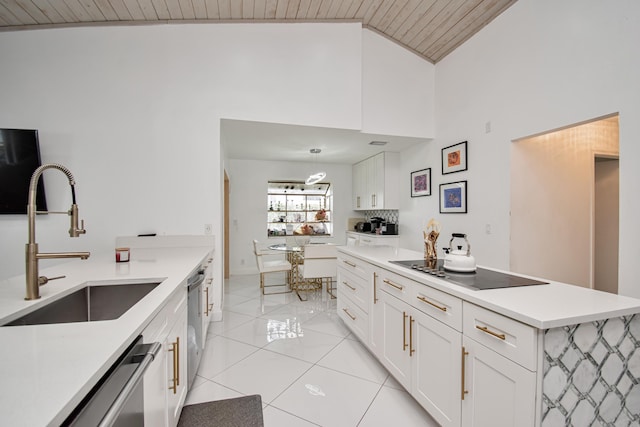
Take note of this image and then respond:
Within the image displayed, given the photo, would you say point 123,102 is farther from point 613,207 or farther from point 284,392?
point 613,207

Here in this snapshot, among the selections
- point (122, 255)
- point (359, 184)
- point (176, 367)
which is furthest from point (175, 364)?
point (359, 184)

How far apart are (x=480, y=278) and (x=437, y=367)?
55 centimetres

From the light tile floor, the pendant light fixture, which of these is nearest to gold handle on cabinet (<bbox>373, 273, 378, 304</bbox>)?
the light tile floor

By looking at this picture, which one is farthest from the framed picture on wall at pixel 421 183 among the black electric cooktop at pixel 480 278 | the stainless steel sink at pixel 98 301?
the stainless steel sink at pixel 98 301

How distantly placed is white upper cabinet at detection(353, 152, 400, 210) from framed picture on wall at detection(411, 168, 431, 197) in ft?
1.54

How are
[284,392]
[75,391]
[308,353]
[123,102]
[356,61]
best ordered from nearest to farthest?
1. [75,391]
2. [284,392]
3. [308,353]
4. [123,102]
5. [356,61]

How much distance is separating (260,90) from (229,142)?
1.32 m

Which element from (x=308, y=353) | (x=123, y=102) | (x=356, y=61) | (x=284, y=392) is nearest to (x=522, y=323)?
(x=284, y=392)

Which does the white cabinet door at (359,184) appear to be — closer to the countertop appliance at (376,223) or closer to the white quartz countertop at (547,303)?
the countertop appliance at (376,223)

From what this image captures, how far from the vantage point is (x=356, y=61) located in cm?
371

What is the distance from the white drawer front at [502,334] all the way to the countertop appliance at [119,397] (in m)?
1.29

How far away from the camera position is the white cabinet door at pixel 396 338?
1.80 metres

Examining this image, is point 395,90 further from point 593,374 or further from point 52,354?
point 52,354

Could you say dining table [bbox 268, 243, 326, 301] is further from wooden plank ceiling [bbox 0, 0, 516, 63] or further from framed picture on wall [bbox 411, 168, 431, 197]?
wooden plank ceiling [bbox 0, 0, 516, 63]
